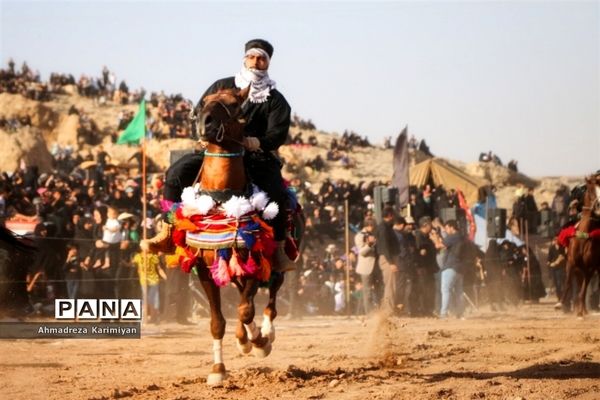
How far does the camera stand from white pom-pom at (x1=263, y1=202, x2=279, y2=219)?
11609 mm

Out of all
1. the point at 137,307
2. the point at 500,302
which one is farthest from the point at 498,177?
the point at 137,307

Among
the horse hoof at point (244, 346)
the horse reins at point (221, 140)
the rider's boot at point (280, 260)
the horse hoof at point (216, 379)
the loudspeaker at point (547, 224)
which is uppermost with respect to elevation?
the loudspeaker at point (547, 224)

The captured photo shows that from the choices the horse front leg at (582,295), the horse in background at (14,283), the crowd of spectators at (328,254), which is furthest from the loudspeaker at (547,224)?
the horse in background at (14,283)

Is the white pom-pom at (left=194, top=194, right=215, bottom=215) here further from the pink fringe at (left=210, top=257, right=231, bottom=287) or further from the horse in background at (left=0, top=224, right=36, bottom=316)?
the horse in background at (left=0, top=224, right=36, bottom=316)

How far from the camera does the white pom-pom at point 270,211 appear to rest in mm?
11609

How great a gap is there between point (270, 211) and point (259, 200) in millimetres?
195

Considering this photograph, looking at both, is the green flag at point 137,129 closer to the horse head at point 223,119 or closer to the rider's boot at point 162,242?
the rider's boot at point 162,242

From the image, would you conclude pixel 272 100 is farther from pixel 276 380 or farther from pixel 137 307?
pixel 137 307

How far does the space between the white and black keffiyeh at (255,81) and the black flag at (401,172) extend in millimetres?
17507

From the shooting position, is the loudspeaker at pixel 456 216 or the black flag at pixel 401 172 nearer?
the loudspeaker at pixel 456 216

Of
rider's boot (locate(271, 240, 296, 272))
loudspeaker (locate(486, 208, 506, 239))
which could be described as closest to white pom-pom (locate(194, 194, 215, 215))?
rider's boot (locate(271, 240, 296, 272))

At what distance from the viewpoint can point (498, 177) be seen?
6900cm

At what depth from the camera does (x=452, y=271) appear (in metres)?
24.9

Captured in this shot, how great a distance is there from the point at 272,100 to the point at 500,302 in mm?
19489
